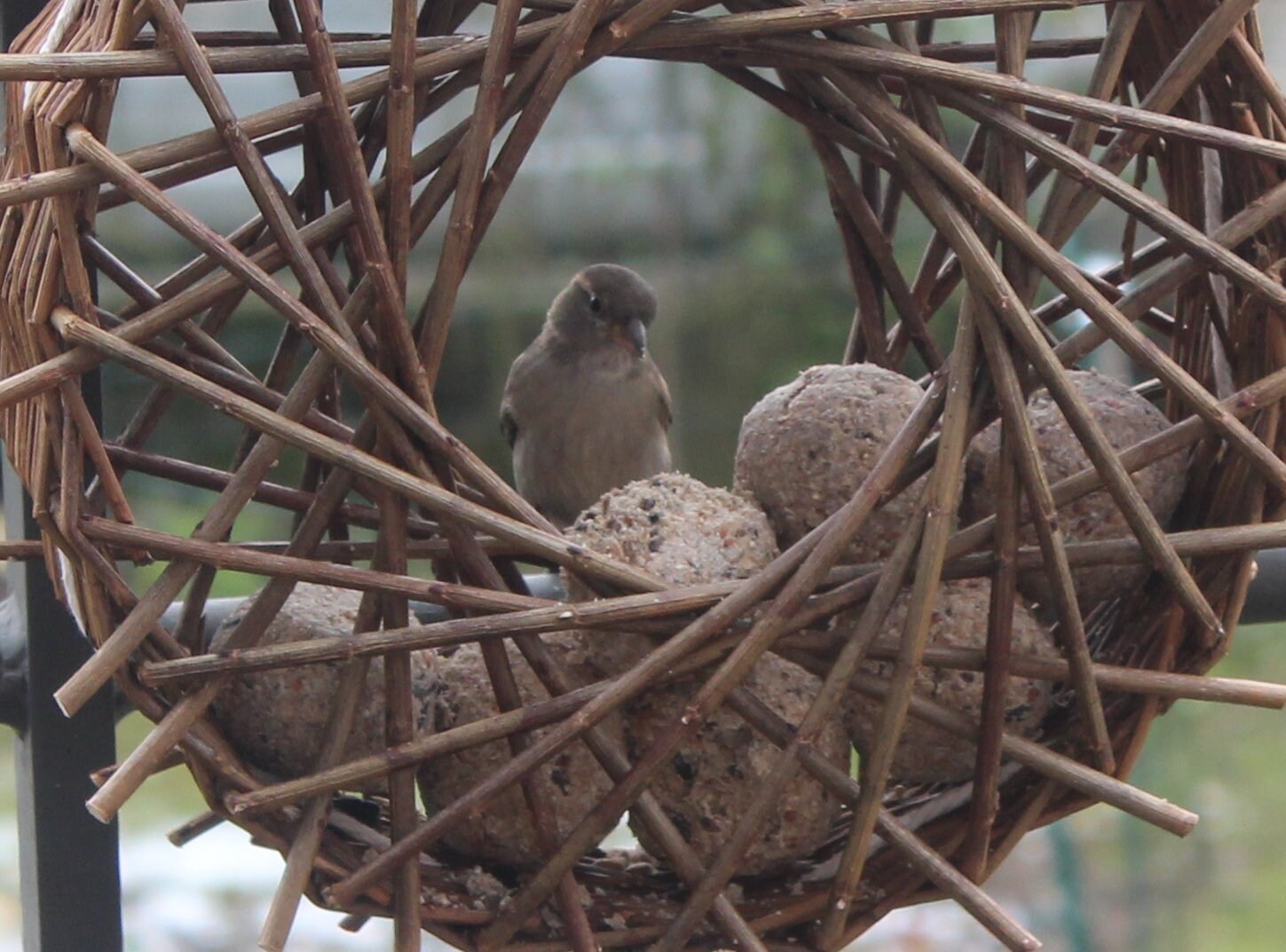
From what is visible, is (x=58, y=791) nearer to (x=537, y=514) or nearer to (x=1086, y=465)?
(x=537, y=514)

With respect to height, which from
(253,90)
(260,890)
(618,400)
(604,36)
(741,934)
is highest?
(253,90)

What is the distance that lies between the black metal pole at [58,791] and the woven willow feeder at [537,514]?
14cm

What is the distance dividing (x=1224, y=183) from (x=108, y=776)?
0.59m

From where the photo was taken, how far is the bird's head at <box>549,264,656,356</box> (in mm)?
1453

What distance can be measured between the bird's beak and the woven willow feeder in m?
0.75

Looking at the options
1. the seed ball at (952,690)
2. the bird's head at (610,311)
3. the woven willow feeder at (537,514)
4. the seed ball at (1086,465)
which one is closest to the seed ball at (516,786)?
the woven willow feeder at (537,514)

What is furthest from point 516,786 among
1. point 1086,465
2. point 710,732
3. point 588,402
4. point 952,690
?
point 588,402

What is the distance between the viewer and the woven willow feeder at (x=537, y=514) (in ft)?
1.98

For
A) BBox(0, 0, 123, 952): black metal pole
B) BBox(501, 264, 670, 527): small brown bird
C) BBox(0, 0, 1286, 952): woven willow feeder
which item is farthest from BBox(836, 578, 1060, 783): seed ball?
BBox(501, 264, 670, 527): small brown bird

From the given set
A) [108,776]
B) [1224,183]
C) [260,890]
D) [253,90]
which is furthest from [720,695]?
[253,90]

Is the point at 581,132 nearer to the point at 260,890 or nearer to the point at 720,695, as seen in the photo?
the point at 260,890

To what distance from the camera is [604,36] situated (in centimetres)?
64

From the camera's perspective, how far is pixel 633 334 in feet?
4.78

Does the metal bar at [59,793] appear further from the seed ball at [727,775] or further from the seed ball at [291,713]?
the seed ball at [727,775]
